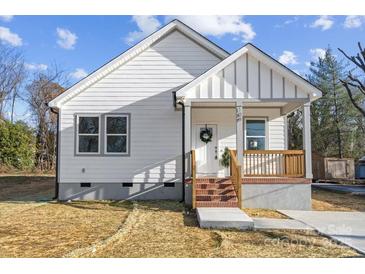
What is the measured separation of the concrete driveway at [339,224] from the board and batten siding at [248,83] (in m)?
3.41

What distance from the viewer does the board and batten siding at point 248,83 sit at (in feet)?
34.8

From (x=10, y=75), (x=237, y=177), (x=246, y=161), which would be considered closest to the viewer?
(x=237, y=177)

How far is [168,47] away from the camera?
500 inches

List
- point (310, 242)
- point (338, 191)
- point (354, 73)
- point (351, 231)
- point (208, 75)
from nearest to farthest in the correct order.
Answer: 1. point (310, 242)
2. point (351, 231)
3. point (208, 75)
4. point (338, 191)
5. point (354, 73)

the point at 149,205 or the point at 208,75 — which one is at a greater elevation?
the point at 208,75

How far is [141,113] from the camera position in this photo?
1234cm

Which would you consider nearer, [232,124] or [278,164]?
[278,164]

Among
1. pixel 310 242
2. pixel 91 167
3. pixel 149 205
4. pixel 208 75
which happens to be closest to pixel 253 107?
pixel 208 75

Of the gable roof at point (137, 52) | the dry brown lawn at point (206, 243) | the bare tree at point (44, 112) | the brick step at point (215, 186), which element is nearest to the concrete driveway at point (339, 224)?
the dry brown lawn at point (206, 243)

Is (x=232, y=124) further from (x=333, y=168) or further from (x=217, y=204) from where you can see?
(x=333, y=168)

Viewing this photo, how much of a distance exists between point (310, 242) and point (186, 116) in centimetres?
546

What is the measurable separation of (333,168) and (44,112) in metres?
21.1

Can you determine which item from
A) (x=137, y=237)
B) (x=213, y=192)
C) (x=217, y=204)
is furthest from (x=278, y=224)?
(x=137, y=237)

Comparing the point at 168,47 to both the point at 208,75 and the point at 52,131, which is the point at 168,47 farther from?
the point at 52,131
